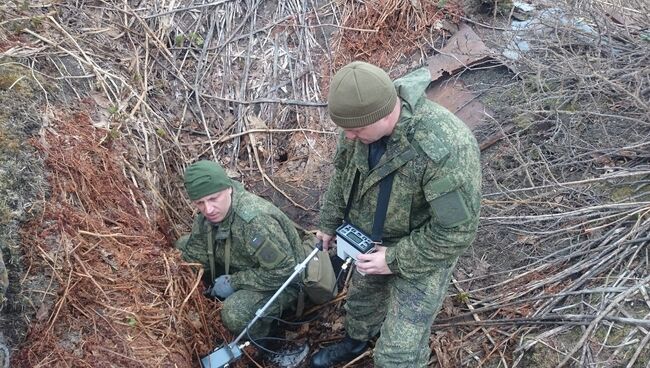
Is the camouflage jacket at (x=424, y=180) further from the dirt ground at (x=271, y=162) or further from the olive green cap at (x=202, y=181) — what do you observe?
the dirt ground at (x=271, y=162)

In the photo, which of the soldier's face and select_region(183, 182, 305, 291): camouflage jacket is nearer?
the soldier's face

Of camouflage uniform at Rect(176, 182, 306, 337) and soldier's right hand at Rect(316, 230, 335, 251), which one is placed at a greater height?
soldier's right hand at Rect(316, 230, 335, 251)

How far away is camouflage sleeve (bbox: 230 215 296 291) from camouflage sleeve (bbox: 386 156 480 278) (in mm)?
1014

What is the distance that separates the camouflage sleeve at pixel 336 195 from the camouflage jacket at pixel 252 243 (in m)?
0.39

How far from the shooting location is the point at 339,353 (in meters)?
4.26

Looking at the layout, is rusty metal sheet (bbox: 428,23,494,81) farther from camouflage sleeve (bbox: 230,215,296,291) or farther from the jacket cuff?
the jacket cuff

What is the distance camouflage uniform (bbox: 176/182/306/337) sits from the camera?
13.1ft

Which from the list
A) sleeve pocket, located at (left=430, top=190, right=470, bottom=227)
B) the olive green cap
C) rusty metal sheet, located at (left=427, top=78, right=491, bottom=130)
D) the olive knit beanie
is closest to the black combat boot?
the olive green cap

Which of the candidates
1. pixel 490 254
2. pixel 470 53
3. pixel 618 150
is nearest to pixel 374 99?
pixel 490 254

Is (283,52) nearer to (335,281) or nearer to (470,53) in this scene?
(470,53)

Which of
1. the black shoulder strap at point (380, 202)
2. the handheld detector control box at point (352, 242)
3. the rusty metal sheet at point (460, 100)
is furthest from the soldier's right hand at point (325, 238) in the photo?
the rusty metal sheet at point (460, 100)

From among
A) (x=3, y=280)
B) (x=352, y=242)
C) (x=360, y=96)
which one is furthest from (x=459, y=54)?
(x=3, y=280)

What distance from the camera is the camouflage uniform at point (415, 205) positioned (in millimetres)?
2891

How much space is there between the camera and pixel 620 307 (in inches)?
145
